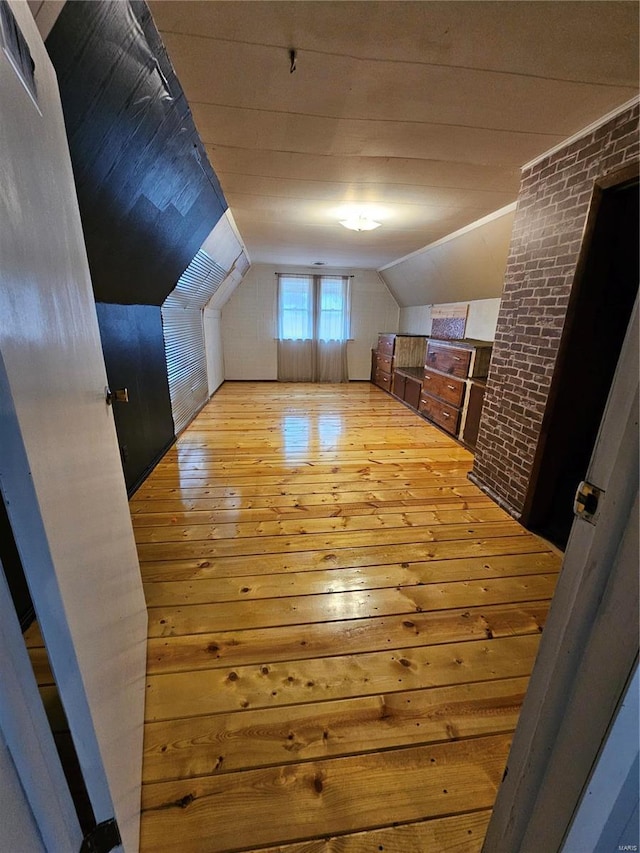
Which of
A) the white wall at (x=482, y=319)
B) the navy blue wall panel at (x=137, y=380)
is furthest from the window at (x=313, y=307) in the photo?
the navy blue wall panel at (x=137, y=380)

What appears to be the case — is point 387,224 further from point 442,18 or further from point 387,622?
point 387,622

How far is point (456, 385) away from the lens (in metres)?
3.72

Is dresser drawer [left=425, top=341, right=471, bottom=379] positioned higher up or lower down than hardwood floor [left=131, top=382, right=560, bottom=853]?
higher up

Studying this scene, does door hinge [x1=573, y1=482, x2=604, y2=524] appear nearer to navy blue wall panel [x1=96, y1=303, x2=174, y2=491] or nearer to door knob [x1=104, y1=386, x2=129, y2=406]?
door knob [x1=104, y1=386, x2=129, y2=406]

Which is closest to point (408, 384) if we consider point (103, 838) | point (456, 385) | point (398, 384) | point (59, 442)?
point (398, 384)

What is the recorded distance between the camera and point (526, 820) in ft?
2.00

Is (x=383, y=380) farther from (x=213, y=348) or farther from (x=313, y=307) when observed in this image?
(x=213, y=348)

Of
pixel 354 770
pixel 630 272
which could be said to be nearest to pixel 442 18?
pixel 630 272

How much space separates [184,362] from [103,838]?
3.82 metres

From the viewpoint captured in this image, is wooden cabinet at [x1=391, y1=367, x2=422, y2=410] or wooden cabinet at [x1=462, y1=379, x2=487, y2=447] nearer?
wooden cabinet at [x1=462, y1=379, x2=487, y2=447]

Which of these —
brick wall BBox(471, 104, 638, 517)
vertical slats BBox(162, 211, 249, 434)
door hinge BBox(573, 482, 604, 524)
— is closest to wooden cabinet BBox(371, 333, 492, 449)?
brick wall BBox(471, 104, 638, 517)

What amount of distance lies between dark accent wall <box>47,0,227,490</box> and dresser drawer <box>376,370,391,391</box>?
3.77 m

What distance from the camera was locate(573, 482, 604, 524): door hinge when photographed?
0.48 meters

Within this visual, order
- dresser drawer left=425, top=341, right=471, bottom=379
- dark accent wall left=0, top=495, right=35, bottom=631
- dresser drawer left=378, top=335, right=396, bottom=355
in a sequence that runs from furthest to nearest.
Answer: dresser drawer left=378, top=335, right=396, bottom=355 → dresser drawer left=425, top=341, right=471, bottom=379 → dark accent wall left=0, top=495, right=35, bottom=631
